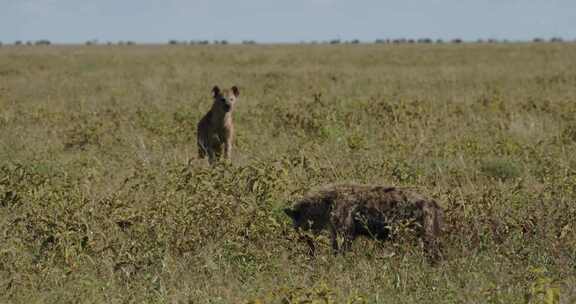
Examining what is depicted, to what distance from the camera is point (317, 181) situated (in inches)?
331

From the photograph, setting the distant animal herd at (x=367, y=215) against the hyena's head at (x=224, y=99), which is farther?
the hyena's head at (x=224, y=99)

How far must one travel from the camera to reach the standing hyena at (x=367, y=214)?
227 inches

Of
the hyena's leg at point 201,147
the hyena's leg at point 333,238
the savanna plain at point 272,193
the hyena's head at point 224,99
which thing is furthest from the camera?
the hyena's head at point 224,99

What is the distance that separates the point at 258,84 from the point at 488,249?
50.1 ft

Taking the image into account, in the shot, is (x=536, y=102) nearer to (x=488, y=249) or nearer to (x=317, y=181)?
(x=317, y=181)

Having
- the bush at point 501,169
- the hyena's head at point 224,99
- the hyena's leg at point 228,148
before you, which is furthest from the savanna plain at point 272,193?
the hyena's head at point 224,99

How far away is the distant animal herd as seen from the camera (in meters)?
5.76

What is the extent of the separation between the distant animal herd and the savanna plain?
14cm

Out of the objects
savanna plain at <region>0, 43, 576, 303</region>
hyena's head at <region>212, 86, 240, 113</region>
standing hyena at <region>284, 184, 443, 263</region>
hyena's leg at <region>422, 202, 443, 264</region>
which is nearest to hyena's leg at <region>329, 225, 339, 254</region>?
standing hyena at <region>284, 184, 443, 263</region>

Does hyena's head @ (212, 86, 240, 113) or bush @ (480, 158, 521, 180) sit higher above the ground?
hyena's head @ (212, 86, 240, 113)

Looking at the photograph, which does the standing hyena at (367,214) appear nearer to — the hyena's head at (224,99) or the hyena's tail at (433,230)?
the hyena's tail at (433,230)

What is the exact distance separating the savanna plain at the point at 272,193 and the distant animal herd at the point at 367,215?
0.45 ft

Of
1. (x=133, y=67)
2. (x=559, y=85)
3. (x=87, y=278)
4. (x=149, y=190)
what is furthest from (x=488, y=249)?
(x=133, y=67)

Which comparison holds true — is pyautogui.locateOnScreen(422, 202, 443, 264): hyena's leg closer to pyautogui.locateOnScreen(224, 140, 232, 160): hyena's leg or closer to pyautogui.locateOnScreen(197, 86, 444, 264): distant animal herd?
pyautogui.locateOnScreen(197, 86, 444, 264): distant animal herd
